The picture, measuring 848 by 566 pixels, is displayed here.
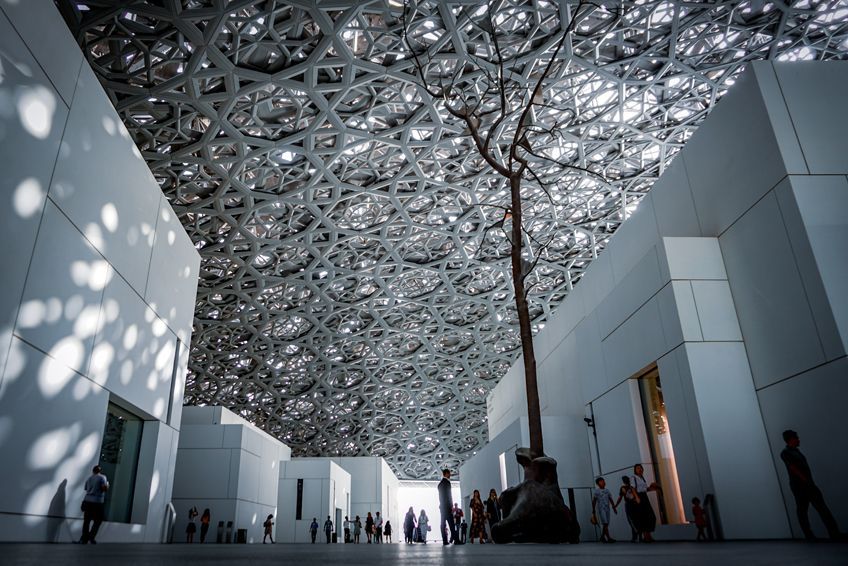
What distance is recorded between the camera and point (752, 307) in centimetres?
966

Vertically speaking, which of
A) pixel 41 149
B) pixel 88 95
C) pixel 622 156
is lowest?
pixel 41 149

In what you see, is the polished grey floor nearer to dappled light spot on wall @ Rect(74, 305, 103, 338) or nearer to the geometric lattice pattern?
dappled light spot on wall @ Rect(74, 305, 103, 338)

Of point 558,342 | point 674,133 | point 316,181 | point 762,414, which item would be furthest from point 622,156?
point 762,414

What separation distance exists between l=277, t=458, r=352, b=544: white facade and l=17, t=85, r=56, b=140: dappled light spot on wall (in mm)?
24150

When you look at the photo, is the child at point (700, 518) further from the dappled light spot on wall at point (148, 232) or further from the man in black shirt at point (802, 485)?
the dappled light spot on wall at point (148, 232)

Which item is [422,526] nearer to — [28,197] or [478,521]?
[478,521]

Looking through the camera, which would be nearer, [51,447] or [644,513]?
[51,447]

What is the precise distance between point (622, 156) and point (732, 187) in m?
16.8

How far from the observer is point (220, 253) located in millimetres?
29953

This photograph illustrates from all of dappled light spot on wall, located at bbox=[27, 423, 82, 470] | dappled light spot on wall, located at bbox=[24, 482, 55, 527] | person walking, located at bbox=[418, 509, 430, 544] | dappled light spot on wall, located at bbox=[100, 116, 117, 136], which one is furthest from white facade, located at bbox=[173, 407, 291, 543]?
dappled light spot on wall, located at bbox=[100, 116, 117, 136]

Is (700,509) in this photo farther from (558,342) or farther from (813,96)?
(558,342)

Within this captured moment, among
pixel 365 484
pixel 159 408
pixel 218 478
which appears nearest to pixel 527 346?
pixel 159 408

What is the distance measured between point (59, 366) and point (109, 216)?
313 cm

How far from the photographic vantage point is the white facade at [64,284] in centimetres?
764
